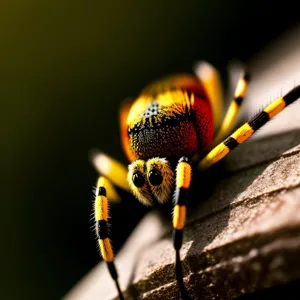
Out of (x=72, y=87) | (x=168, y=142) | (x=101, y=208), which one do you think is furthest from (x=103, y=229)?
(x=72, y=87)

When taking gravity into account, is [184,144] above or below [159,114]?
below

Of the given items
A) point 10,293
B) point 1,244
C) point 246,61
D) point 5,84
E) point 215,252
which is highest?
point 5,84

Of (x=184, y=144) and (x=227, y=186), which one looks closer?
(x=227, y=186)

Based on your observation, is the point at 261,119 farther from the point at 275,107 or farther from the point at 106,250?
the point at 106,250

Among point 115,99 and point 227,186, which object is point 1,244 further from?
point 227,186

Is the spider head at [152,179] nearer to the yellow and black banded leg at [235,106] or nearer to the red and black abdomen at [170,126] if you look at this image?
the red and black abdomen at [170,126]

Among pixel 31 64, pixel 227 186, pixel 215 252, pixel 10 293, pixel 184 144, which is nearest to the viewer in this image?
pixel 215 252

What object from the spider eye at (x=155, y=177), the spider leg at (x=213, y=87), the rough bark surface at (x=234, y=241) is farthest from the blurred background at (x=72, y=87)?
the rough bark surface at (x=234, y=241)

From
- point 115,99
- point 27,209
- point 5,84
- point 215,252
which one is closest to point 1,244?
point 27,209
